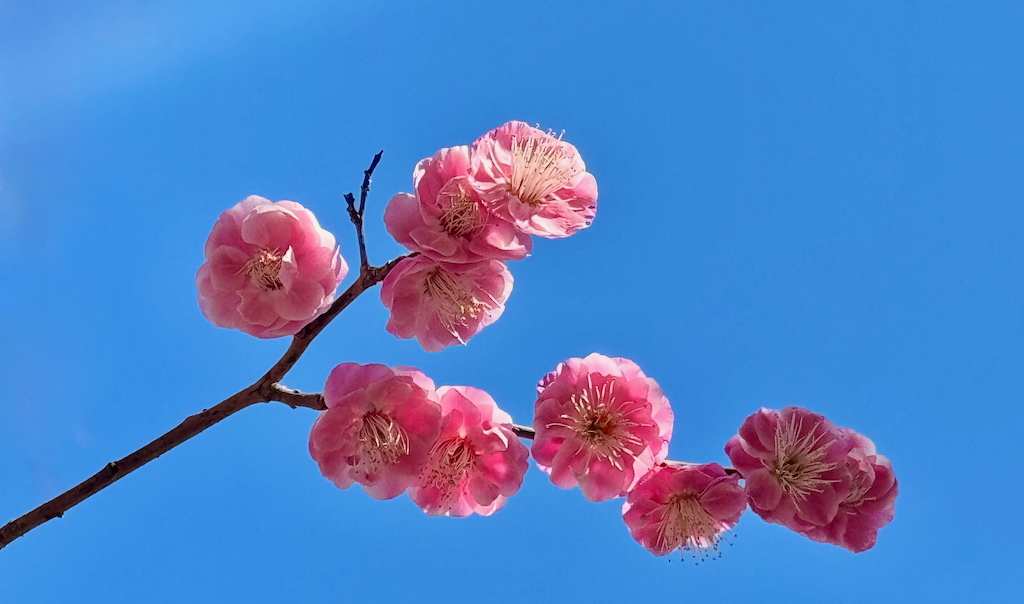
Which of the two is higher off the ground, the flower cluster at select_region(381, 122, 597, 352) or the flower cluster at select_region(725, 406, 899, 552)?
the flower cluster at select_region(381, 122, 597, 352)

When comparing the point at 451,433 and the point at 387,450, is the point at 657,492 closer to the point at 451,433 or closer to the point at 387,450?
the point at 451,433

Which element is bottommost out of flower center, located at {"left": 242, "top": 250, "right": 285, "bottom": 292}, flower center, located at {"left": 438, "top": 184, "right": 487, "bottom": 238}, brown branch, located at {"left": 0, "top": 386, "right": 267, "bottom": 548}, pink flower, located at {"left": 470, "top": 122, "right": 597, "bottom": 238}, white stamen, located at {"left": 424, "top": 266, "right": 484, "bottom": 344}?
brown branch, located at {"left": 0, "top": 386, "right": 267, "bottom": 548}

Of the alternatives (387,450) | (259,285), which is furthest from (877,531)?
(259,285)

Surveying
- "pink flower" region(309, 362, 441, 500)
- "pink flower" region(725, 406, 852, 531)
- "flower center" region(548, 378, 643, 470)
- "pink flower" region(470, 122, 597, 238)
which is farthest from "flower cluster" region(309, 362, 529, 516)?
"pink flower" region(725, 406, 852, 531)

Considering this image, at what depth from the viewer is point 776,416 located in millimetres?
1761

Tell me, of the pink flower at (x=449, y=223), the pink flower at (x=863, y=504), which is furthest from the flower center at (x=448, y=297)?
the pink flower at (x=863, y=504)

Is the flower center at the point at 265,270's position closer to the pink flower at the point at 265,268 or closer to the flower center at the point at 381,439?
the pink flower at the point at 265,268

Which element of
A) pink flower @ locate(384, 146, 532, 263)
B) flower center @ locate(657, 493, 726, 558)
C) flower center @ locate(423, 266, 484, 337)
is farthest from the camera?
flower center @ locate(657, 493, 726, 558)

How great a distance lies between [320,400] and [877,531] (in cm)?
125

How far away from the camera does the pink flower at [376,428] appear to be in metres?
1.58

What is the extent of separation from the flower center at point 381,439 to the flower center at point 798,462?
79cm

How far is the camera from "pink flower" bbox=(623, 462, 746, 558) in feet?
5.54

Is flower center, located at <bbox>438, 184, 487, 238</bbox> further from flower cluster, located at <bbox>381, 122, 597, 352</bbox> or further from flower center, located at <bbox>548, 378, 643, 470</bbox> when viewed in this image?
flower center, located at <bbox>548, 378, 643, 470</bbox>

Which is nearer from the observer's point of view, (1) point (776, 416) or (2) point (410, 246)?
(2) point (410, 246)
